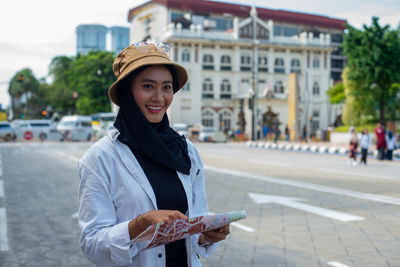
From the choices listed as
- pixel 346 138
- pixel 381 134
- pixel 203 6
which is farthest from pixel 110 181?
pixel 203 6

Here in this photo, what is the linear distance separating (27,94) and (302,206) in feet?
306

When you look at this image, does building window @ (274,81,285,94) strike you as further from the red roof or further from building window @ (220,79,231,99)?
the red roof

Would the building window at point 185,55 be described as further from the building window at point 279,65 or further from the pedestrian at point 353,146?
the pedestrian at point 353,146

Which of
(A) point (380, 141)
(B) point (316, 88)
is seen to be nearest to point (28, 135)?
(A) point (380, 141)

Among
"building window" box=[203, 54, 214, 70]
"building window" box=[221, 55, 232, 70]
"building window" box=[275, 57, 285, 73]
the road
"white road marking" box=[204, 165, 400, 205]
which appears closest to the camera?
the road

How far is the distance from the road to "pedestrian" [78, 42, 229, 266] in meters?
3.09

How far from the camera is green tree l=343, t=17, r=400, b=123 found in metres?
34.2

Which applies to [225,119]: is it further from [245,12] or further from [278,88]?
[245,12]

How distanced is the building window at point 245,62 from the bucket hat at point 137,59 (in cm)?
→ 5779

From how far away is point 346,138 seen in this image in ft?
127

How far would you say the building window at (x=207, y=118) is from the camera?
188ft

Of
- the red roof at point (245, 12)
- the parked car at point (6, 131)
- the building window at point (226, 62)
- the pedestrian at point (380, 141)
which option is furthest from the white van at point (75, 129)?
the pedestrian at point (380, 141)

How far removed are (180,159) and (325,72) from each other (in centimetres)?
6474

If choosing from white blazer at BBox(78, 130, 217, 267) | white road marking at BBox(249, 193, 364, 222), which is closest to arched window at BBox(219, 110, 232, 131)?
white road marking at BBox(249, 193, 364, 222)
